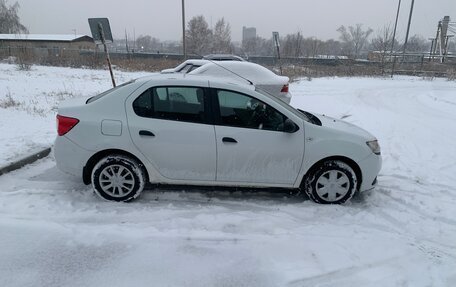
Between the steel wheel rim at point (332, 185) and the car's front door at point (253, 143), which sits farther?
the steel wheel rim at point (332, 185)

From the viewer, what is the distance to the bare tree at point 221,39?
6474 centimetres

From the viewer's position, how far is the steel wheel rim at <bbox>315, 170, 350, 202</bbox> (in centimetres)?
466

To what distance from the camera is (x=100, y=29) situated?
350 inches

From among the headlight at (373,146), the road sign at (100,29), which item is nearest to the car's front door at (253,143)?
the headlight at (373,146)

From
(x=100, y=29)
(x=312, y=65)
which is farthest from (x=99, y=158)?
(x=312, y=65)

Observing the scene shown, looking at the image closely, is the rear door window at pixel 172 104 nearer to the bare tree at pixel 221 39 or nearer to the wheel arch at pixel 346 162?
the wheel arch at pixel 346 162

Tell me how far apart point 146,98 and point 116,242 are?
179 centimetres

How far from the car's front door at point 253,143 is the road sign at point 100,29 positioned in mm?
5635

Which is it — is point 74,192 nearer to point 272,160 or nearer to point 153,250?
point 153,250

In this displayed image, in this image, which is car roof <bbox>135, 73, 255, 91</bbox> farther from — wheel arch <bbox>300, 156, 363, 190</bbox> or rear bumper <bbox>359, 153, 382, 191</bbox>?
rear bumper <bbox>359, 153, 382, 191</bbox>

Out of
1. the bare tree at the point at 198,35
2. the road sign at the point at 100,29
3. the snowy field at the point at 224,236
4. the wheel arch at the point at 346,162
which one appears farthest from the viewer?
the bare tree at the point at 198,35

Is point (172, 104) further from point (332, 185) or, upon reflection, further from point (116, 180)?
point (332, 185)

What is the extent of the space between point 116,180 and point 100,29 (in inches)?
224

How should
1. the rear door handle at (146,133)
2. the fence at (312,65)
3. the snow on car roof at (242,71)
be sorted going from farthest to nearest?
the fence at (312,65) → the snow on car roof at (242,71) → the rear door handle at (146,133)
